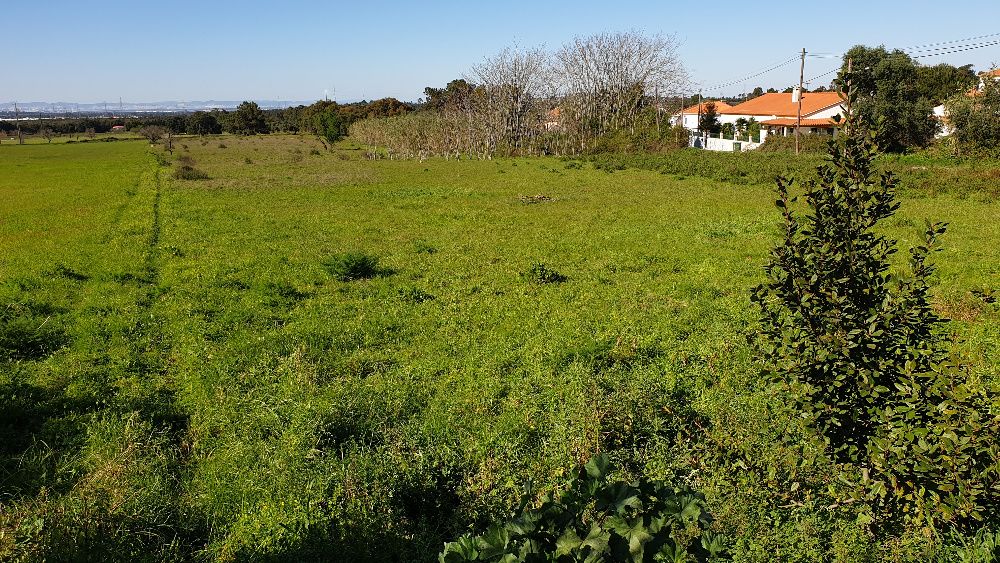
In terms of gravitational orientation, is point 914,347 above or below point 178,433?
above

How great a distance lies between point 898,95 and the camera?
4578 centimetres

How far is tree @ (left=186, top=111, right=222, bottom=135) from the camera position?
341 feet

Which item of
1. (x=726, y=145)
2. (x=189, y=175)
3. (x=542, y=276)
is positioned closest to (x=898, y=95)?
(x=726, y=145)

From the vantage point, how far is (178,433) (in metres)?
6.68

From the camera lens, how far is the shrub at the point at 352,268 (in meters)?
13.2

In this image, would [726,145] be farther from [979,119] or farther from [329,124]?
[329,124]

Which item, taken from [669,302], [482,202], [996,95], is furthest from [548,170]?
[669,302]

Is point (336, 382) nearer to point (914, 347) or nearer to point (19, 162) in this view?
point (914, 347)

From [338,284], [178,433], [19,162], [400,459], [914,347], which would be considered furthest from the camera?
[19,162]

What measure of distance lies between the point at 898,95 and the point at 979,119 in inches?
404

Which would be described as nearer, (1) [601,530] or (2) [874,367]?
(1) [601,530]

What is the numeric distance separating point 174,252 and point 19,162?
47.1 metres

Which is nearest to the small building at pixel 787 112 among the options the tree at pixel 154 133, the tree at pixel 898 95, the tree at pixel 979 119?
the tree at pixel 898 95

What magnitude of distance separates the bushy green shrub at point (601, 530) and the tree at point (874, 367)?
2.04m
